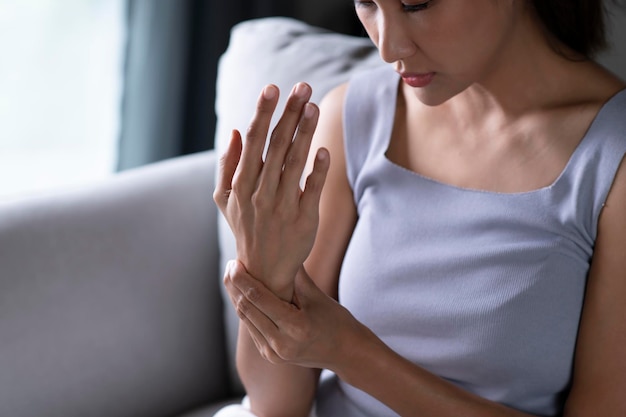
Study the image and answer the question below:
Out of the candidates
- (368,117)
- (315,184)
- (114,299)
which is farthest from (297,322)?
(114,299)

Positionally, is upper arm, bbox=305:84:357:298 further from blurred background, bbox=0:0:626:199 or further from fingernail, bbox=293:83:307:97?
blurred background, bbox=0:0:626:199

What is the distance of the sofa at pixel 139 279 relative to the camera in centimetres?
125

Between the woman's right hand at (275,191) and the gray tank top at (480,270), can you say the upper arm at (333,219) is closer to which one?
the gray tank top at (480,270)

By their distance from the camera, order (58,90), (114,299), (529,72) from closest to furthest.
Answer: (529,72) < (114,299) < (58,90)

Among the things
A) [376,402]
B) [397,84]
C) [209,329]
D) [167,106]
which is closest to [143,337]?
[209,329]

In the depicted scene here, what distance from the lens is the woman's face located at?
0.95 metres

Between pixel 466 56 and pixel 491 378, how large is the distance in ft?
1.22

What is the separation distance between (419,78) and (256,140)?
23 cm

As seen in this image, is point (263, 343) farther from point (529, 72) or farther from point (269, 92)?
point (529, 72)

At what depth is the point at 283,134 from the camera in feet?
2.87

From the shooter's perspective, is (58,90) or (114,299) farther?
(58,90)

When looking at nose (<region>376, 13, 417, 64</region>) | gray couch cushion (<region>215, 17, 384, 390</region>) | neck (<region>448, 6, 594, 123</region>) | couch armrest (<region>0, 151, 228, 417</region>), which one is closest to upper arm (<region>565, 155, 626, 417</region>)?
neck (<region>448, 6, 594, 123</region>)

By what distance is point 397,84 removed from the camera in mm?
1199

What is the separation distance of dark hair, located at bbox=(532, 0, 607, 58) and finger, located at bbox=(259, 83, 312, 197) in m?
0.37
